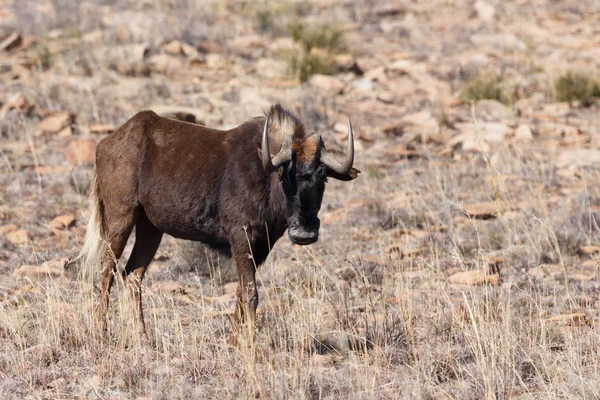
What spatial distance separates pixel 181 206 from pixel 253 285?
2.82 ft

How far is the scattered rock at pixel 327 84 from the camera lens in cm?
1570

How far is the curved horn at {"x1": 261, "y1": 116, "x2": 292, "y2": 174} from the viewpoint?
613 centimetres

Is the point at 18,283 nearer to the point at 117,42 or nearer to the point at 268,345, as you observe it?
the point at 268,345

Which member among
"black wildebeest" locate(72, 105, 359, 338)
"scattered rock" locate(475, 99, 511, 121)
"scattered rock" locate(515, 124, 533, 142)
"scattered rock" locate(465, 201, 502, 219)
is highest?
"black wildebeest" locate(72, 105, 359, 338)

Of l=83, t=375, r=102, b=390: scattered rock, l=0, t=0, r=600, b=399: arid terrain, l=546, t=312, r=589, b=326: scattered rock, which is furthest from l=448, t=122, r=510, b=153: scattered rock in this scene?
l=83, t=375, r=102, b=390: scattered rock

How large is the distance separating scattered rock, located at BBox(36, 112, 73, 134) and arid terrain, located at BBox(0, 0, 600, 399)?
0.03 m

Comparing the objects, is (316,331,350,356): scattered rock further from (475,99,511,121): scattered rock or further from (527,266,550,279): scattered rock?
(475,99,511,121): scattered rock

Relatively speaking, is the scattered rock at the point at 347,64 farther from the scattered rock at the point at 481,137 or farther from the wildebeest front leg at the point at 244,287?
the wildebeest front leg at the point at 244,287

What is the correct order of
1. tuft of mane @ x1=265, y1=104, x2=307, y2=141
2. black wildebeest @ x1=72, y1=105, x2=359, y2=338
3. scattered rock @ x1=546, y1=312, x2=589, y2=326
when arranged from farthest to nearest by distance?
scattered rock @ x1=546, y1=312, x2=589, y2=326 → tuft of mane @ x1=265, y1=104, x2=307, y2=141 → black wildebeest @ x1=72, y1=105, x2=359, y2=338

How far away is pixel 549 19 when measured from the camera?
2077 cm

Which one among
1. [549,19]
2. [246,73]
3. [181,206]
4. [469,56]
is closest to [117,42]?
[246,73]

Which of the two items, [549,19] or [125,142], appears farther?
[549,19]

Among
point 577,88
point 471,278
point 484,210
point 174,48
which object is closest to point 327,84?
point 174,48

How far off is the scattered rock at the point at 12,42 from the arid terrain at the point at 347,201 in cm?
6
